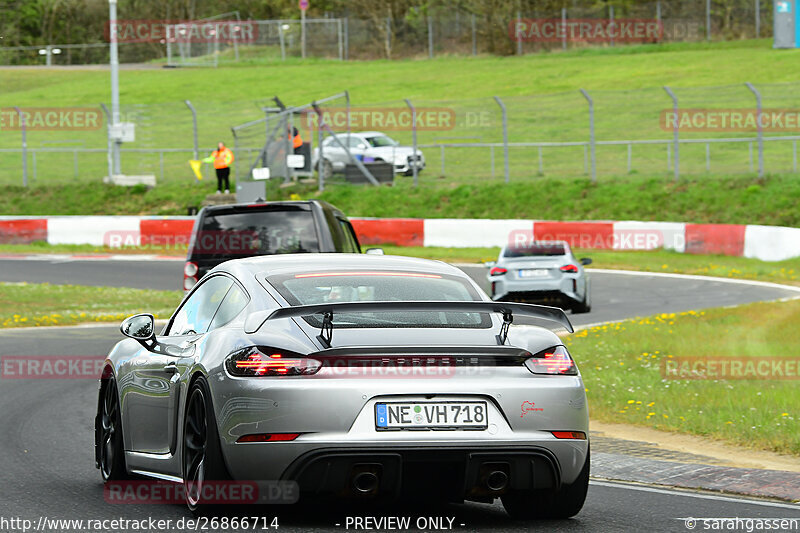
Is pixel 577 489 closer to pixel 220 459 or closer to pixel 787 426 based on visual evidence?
pixel 220 459

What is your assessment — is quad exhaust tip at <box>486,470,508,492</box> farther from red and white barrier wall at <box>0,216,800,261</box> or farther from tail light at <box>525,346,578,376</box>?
red and white barrier wall at <box>0,216,800,261</box>

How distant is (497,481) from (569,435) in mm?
422

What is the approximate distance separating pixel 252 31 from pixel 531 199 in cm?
4052

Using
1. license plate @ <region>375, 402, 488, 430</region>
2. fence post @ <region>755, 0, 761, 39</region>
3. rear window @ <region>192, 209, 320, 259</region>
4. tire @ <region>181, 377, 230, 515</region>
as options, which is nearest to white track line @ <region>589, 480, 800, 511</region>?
license plate @ <region>375, 402, 488, 430</region>

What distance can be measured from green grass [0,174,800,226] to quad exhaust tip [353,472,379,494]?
26.1 metres

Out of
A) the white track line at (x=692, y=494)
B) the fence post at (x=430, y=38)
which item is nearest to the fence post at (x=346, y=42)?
the fence post at (x=430, y=38)

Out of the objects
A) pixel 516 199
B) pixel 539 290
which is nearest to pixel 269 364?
pixel 539 290

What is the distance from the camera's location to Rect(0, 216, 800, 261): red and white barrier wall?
2922 cm

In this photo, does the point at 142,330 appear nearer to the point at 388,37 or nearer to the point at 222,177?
the point at 222,177

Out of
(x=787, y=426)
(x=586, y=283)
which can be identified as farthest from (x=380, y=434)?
(x=586, y=283)

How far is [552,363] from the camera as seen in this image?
6480mm

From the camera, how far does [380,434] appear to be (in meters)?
6.07

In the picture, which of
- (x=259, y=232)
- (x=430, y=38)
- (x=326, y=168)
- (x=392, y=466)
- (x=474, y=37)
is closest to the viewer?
(x=392, y=466)

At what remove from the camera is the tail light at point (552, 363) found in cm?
→ 641
